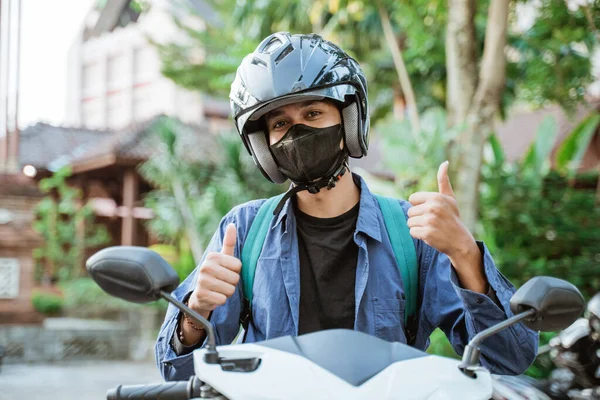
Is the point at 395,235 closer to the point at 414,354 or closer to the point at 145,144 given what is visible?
the point at 414,354

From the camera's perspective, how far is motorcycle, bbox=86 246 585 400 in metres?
1.41

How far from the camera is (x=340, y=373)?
143 centimetres

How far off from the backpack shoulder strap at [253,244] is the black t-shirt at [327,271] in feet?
0.39

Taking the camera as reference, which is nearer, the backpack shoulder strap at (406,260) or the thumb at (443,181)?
the thumb at (443,181)

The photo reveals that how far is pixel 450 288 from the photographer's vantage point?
2.22 meters

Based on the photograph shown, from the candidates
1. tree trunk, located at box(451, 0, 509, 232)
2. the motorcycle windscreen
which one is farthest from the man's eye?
tree trunk, located at box(451, 0, 509, 232)

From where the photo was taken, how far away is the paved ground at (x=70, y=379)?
8.27 meters

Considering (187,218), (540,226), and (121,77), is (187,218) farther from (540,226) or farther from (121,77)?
(121,77)

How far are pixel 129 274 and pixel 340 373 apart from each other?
551 mm

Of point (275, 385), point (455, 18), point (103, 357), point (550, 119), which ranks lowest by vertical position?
→ point (103, 357)

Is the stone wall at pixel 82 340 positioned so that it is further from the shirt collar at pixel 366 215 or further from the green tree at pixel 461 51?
the shirt collar at pixel 366 215

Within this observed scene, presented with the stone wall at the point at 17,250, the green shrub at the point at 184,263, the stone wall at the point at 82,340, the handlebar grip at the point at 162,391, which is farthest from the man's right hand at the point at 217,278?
the green shrub at the point at 184,263

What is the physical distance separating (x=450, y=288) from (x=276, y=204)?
2.07 feet

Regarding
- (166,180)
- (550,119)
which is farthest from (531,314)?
(166,180)
